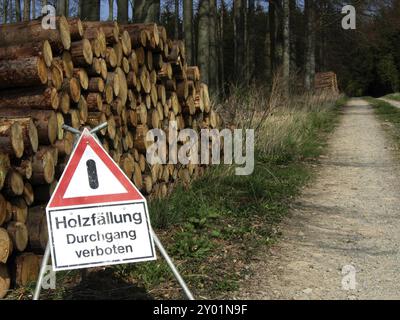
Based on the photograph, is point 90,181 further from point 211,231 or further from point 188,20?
point 188,20

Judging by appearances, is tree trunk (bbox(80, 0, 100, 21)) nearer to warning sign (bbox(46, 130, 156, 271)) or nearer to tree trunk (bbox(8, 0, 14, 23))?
warning sign (bbox(46, 130, 156, 271))

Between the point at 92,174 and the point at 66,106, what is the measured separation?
1754 millimetres

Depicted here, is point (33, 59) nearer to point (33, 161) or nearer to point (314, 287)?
point (33, 161)

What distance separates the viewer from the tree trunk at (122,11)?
10.3 meters

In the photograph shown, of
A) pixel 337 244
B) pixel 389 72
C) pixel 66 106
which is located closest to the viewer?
pixel 66 106

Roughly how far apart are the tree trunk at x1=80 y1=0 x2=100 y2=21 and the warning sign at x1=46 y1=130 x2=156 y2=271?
6.42 meters

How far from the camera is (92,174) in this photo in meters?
3.19

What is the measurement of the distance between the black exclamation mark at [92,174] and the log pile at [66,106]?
88cm

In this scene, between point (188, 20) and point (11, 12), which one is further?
point (11, 12)

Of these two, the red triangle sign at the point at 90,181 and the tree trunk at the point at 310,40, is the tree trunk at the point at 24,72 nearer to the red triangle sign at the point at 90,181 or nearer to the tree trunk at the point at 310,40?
the red triangle sign at the point at 90,181

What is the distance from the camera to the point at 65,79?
15.9 ft

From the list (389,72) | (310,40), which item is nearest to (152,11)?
(310,40)

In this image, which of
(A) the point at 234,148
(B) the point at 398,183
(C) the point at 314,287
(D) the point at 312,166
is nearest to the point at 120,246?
(C) the point at 314,287
